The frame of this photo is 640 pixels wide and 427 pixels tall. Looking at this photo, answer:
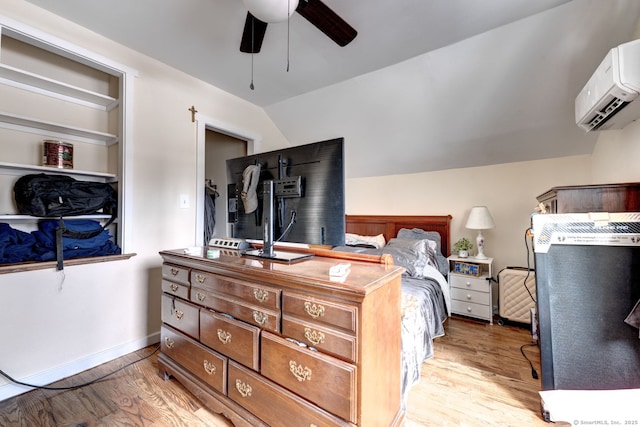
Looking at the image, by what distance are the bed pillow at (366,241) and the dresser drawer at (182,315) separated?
2108 mm

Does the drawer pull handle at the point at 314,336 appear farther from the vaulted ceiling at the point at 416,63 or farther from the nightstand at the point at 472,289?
the nightstand at the point at 472,289

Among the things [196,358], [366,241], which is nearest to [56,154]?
[196,358]

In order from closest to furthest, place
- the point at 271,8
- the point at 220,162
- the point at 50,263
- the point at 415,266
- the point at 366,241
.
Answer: the point at 271,8, the point at 50,263, the point at 415,266, the point at 366,241, the point at 220,162

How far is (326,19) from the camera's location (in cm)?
149

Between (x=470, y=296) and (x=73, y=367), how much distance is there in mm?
3578

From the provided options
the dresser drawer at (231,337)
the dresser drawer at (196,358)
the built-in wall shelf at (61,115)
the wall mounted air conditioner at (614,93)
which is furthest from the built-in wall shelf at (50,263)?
the wall mounted air conditioner at (614,93)

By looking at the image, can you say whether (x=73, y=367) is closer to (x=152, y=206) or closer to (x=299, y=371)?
(x=152, y=206)

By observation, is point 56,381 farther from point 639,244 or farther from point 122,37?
point 639,244

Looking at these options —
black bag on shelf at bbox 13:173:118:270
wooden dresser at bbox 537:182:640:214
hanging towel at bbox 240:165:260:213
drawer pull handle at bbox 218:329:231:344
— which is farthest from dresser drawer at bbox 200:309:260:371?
wooden dresser at bbox 537:182:640:214

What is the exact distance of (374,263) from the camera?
139cm

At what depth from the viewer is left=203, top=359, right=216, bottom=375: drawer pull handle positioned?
146 cm

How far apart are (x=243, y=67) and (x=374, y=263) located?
2.24m

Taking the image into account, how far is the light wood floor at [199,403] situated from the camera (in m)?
1.47

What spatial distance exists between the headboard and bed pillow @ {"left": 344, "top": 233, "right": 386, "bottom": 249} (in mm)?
141
